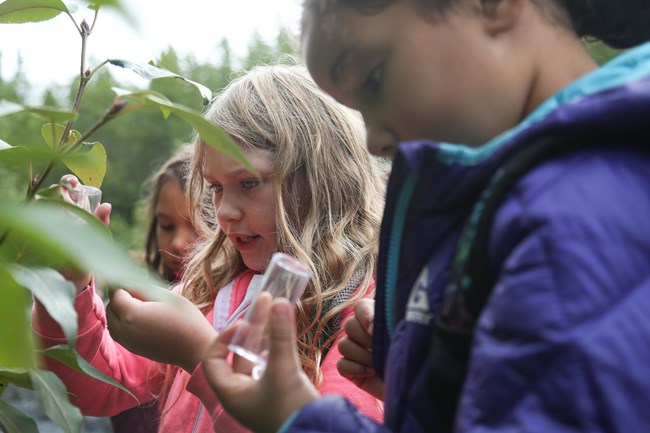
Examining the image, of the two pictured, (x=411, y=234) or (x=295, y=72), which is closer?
(x=411, y=234)

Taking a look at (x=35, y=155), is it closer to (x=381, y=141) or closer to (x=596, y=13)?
(x=381, y=141)

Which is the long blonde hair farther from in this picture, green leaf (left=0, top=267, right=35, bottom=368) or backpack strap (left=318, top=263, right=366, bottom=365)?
green leaf (left=0, top=267, right=35, bottom=368)

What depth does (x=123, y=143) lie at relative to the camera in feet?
57.6

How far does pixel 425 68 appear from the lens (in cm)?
86

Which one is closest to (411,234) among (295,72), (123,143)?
(295,72)

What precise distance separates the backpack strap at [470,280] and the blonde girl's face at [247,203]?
927 mm

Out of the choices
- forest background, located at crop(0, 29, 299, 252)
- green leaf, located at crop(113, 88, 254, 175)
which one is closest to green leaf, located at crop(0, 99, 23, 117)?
green leaf, located at crop(113, 88, 254, 175)

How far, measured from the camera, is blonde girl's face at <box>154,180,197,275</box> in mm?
3299

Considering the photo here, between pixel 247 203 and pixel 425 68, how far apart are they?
0.84 meters

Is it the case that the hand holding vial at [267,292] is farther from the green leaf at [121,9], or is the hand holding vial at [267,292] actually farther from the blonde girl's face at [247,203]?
the blonde girl's face at [247,203]

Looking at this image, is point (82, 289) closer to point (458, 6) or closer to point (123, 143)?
point (458, 6)

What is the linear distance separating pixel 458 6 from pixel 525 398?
459mm

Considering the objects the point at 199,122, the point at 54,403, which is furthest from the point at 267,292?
the point at 54,403

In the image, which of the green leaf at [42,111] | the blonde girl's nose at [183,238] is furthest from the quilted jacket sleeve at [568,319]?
the blonde girl's nose at [183,238]
